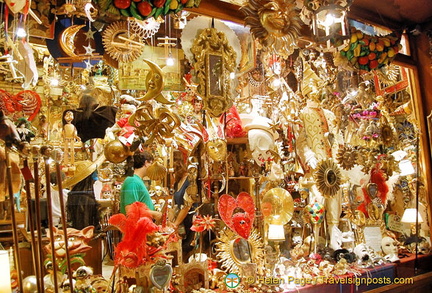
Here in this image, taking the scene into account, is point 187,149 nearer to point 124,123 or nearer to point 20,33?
point 124,123

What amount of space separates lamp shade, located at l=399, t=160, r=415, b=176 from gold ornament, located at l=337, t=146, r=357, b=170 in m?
0.81

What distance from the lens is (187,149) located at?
Answer: 8.21 feet

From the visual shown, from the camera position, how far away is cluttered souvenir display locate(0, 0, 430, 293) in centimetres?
189

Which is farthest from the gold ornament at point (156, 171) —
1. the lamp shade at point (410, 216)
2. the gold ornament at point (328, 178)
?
the lamp shade at point (410, 216)

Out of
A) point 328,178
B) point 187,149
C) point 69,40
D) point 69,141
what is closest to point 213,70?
point 187,149

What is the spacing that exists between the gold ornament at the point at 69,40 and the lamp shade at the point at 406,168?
3.08 meters

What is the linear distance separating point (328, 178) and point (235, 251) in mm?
981

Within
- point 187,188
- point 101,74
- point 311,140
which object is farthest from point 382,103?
point 101,74

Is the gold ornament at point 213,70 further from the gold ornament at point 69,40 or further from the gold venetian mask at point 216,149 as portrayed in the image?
the gold ornament at point 69,40

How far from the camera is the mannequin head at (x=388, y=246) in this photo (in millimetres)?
3273

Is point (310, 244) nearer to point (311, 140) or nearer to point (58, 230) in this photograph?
point (311, 140)

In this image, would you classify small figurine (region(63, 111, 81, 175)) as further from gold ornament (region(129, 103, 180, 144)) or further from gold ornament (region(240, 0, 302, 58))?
gold ornament (region(240, 0, 302, 58))

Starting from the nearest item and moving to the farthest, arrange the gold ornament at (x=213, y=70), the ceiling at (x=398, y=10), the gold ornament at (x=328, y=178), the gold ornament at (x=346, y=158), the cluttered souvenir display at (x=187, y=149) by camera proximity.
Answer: the cluttered souvenir display at (x=187, y=149), the gold ornament at (x=213, y=70), the gold ornament at (x=328, y=178), the gold ornament at (x=346, y=158), the ceiling at (x=398, y=10)

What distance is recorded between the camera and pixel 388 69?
3.87m
